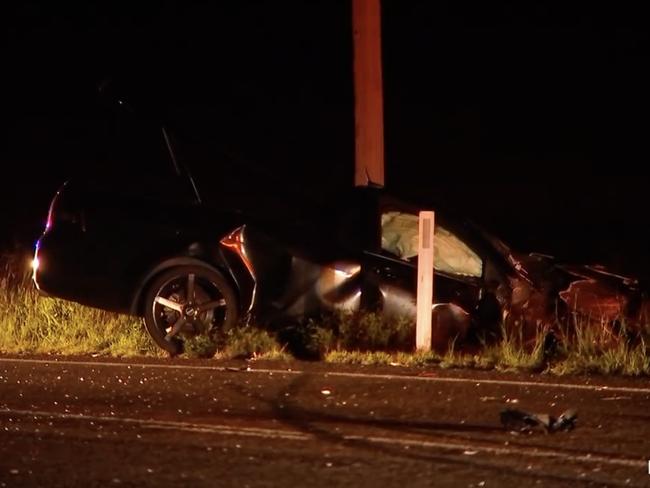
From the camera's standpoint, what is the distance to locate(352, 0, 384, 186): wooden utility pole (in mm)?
13812

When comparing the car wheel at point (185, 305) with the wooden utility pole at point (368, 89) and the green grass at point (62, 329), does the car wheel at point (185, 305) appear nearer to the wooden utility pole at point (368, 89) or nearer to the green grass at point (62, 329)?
the green grass at point (62, 329)

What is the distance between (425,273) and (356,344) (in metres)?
0.90

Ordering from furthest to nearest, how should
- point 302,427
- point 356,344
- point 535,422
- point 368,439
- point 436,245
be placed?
point 436,245 → point 356,344 → point 302,427 → point 535,422 → point 368,439

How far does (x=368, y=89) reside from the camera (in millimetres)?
13844

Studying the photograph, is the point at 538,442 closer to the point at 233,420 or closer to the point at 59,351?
the point at 233,420

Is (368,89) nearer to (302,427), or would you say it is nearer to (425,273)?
(425,273)

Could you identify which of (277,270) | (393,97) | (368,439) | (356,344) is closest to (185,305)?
(277,270)

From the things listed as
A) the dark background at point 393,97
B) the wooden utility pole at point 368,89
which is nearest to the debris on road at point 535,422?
the wooden utility pole at point 368,89

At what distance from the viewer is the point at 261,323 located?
11.6 metres

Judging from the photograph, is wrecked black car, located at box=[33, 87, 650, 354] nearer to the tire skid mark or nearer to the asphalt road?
the asphalt road

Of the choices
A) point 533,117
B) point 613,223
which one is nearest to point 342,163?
point 533,117

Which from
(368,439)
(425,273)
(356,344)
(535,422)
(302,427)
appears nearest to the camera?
(368,439)

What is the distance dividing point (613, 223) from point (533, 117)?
1177 centimetres

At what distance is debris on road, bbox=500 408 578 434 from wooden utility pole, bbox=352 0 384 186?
5.63 metres
